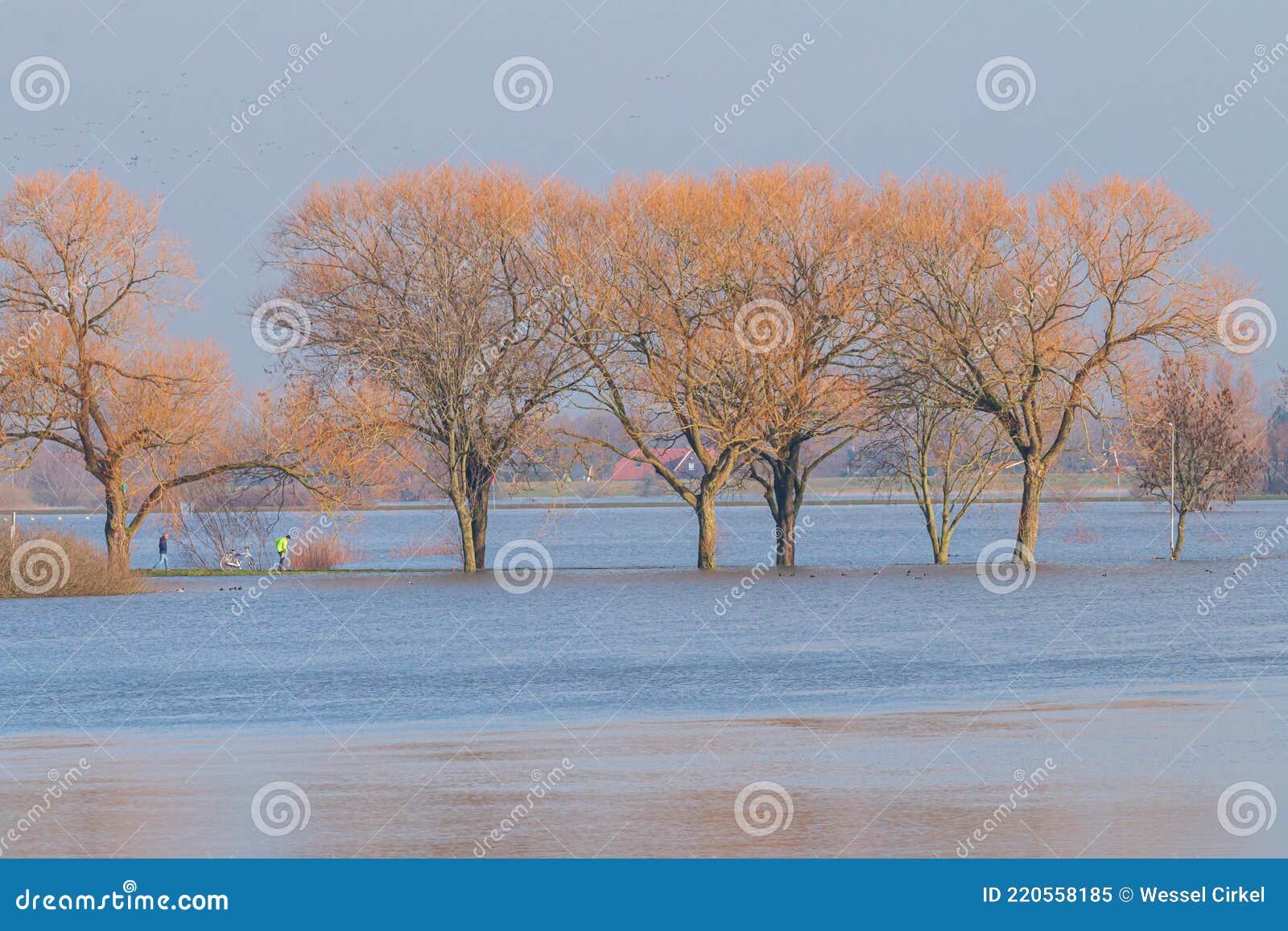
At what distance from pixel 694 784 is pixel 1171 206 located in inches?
1506

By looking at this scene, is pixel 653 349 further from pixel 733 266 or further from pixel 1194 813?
pixel 1194 813

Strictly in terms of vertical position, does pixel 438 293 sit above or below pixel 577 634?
above

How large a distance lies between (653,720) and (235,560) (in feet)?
135

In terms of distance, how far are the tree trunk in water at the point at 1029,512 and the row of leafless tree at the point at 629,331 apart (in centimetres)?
14

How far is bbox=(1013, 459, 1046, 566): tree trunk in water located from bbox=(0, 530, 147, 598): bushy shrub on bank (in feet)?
83.1

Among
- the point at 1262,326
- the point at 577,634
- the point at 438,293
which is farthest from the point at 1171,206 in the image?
the point at 577,634

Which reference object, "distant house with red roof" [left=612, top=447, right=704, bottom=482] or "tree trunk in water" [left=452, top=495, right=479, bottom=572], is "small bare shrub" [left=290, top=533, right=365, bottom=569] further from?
"distant house with red roof" [left=612, top=447, right=704, bottom=482]

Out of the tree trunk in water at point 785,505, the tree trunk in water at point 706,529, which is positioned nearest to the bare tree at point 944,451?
the tree trunk in water at point 785,505

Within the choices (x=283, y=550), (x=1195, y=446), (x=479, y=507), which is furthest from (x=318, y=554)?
(x=1195, y=446)

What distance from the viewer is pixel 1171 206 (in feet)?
156

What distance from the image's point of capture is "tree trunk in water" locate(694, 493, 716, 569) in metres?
50.2

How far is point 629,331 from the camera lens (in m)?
47.7

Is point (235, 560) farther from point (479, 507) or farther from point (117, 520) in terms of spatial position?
point (479, 507)

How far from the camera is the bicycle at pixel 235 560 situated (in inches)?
2163
